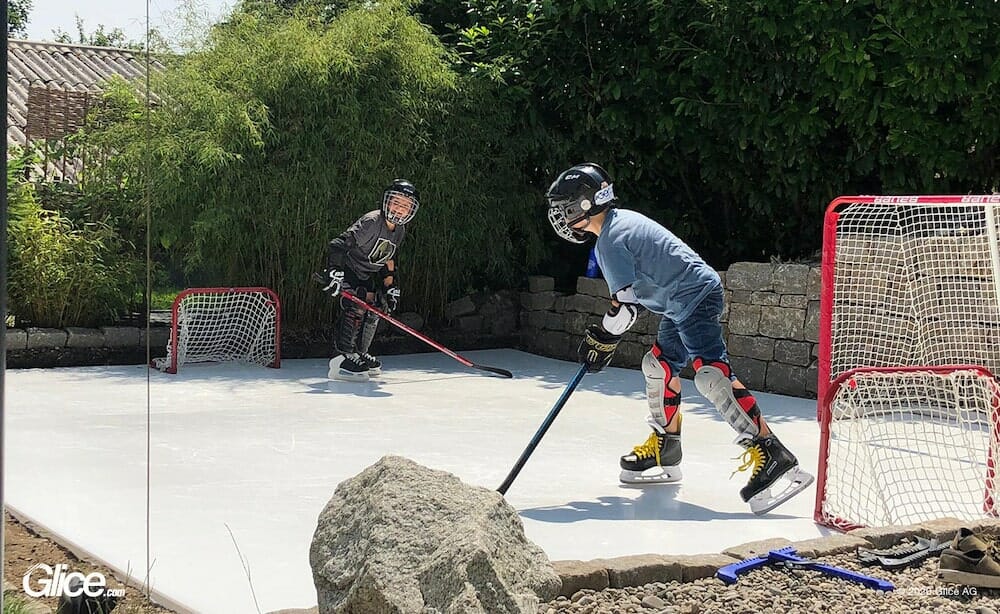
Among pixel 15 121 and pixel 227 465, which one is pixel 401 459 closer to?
pixel 227 465

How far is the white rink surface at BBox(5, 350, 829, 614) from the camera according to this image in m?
4.26

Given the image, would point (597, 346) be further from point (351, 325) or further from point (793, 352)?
point (351, 325)

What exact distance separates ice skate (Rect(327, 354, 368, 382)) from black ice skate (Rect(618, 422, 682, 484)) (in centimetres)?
342

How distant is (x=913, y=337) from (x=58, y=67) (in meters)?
9.55

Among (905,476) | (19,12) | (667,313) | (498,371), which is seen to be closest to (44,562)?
(19,12)

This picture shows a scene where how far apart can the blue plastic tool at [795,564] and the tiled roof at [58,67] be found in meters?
9.28

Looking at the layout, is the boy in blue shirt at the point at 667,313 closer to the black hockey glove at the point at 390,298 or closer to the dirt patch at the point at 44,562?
the dirt patch at the point at 44,562

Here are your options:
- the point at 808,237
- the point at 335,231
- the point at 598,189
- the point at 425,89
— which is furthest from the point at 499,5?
the point at 598,189

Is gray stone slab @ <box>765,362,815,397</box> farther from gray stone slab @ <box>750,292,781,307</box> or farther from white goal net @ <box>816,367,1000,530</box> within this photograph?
white goal net @ <box>816,367,1000,530</box>

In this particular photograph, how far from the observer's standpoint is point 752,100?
8.73 metres

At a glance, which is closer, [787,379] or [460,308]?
[787,379]

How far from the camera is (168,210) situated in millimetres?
9164

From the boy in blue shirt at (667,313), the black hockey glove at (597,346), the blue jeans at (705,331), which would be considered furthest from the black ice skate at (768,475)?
the black hockey glove at (597,346)

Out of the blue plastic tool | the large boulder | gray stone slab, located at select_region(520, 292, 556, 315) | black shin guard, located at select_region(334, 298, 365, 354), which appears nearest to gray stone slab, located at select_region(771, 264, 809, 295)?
gray stone slab, located at select_region(520, 292, 556, 315)
